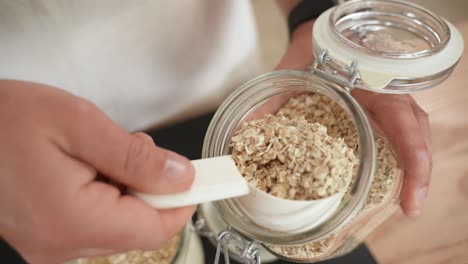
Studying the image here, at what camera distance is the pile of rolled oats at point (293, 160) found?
34 cm

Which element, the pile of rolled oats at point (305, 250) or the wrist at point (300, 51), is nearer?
the pile of rolled oats at point (305, 250)

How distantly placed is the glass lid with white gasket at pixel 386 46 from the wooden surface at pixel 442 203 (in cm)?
6

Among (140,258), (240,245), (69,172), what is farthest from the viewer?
(140,258)

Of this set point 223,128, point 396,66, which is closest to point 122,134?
point 223,128

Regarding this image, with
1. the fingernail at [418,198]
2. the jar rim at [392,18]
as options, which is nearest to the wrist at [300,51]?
the jar rim at [392,18]

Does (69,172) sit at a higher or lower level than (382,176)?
higher

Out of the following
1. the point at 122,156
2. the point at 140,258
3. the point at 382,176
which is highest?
the point at 122,156

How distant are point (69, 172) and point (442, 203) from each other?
0.39 metres

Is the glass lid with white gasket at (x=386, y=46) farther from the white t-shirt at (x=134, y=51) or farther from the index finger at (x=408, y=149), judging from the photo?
the white t-shirt at (x=134, y=51)

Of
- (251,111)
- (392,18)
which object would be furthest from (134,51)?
(392,18)

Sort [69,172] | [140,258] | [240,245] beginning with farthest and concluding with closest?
[140,258] < [240,245] < [69,172]

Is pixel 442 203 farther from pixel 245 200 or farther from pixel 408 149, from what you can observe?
pixel 245 200

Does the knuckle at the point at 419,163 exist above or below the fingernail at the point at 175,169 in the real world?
below

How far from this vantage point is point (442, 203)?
18.7 inches
